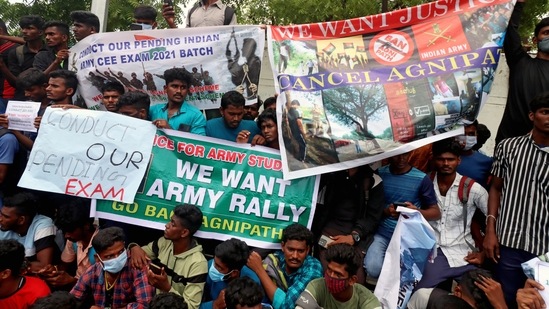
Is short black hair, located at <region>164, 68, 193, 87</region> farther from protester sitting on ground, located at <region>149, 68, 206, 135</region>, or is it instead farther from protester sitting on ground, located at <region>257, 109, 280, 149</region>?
protester sitting on ground, located at <region>257, 109, 280, 149</region>

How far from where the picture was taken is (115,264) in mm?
3809

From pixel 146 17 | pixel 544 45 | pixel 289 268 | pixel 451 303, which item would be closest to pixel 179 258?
pixel 289 268

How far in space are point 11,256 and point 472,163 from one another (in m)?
4.03

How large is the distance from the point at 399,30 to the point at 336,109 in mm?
975

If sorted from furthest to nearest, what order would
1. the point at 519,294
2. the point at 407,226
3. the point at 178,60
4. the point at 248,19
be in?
1. the point at 248,19
2. the point at 178,60
3. the point at 407,226
4. the point at 519,294

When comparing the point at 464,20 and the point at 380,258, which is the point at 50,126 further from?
the point at 464,20

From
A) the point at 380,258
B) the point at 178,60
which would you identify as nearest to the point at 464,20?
the point at 380,258

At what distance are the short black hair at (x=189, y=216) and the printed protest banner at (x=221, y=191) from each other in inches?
7.9

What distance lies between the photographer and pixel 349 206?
433cm

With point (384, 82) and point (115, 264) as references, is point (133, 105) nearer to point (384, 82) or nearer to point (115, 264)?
point (115, 264)

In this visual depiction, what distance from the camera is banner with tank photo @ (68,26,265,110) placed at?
5203mm

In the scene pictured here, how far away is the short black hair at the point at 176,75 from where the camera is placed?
16.3ft

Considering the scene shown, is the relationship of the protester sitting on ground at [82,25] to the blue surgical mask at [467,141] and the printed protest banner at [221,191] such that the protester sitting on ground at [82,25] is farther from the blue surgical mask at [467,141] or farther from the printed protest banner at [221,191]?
the blue surgical mask at [467,141]

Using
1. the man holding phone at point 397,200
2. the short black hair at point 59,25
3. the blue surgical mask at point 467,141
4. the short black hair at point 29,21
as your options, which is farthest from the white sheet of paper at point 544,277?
the short black hair at point 29,21
